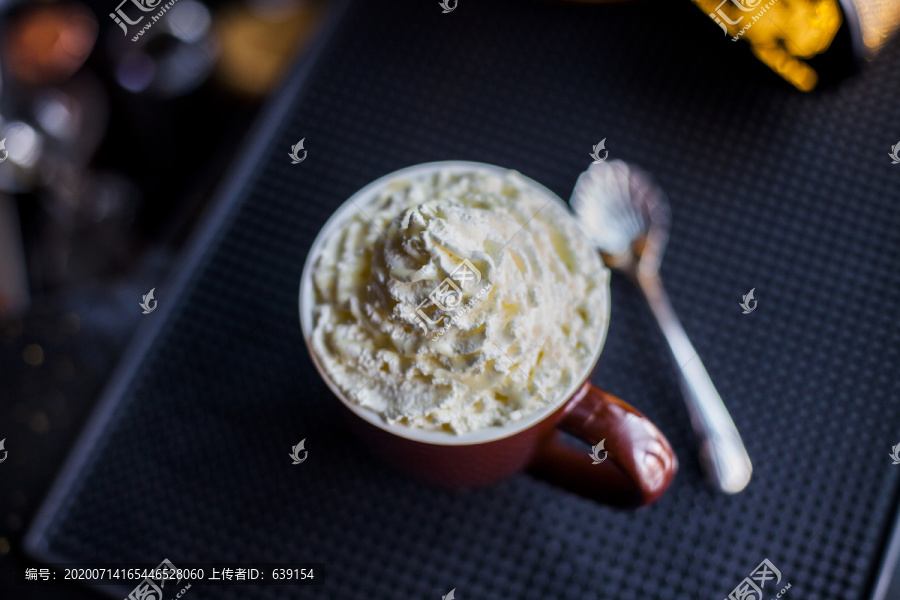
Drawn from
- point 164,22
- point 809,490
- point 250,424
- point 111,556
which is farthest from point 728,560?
point 164,22

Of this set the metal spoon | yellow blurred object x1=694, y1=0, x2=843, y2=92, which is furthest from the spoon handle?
yellow blurred object x1=694, y1=0, x2=843, y2=92

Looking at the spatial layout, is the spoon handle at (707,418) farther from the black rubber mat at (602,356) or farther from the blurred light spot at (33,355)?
the blurred light spot at (33,355)

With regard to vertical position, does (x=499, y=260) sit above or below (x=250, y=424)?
above

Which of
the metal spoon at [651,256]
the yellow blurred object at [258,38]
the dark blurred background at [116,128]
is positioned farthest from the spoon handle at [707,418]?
the yellow blurred object at [258,38]

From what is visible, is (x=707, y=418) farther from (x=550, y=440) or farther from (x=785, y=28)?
(x=785, y=28)

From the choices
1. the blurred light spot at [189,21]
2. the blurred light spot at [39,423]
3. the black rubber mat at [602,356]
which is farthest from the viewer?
the blurred light spot at [189,21]

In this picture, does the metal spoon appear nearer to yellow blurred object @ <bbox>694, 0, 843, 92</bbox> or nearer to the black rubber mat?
the black rubber mat

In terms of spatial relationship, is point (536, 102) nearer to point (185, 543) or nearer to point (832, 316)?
point (832, 316)
